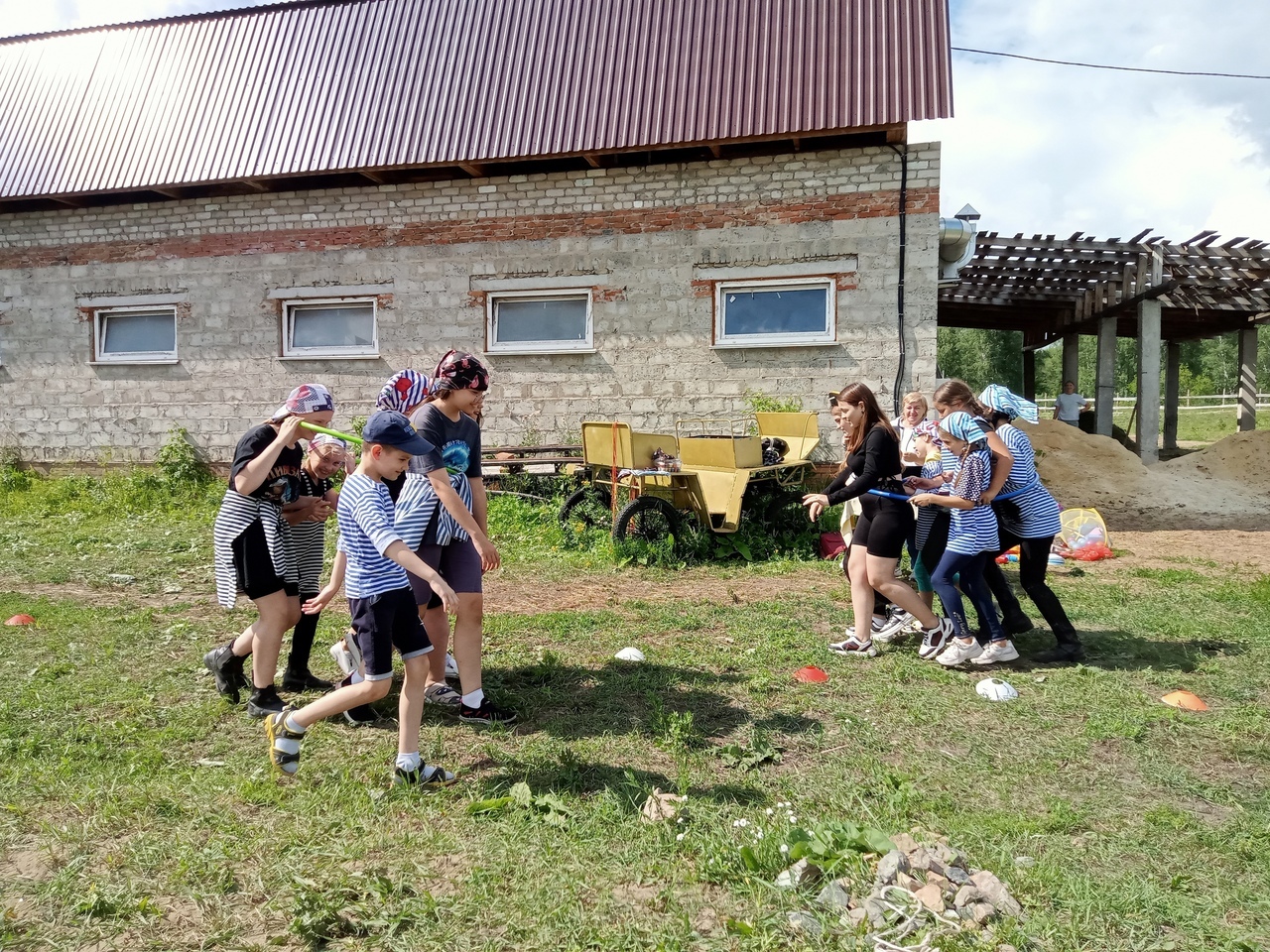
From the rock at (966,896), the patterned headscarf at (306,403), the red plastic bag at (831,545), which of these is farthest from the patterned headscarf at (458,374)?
the red plastic bag at (831,545)

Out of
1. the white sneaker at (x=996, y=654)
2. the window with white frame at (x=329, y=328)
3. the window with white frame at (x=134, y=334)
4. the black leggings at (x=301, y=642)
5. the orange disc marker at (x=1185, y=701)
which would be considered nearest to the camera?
the orange disc marker at (x=1185, y=701)

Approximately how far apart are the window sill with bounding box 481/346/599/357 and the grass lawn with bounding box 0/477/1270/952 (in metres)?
5.38

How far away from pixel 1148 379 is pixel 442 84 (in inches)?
480

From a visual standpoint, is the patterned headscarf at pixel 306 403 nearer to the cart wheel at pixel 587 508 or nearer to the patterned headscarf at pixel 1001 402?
the patterned headscarf at pixel 1001 402

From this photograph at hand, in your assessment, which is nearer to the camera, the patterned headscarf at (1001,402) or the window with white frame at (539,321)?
the patterned headscarf at (1001,402)

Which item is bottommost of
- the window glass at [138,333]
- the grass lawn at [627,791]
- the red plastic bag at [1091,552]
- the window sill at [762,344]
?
the grass lawn at [627,791]

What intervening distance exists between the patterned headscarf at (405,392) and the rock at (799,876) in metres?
2.79

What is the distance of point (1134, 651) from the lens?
567cm

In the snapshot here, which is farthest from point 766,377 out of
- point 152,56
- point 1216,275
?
point 152,56

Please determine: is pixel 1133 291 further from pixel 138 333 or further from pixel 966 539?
pixel 138 333

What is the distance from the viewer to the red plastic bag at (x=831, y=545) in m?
9.01

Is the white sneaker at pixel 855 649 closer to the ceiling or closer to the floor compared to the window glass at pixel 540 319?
closer to the floor

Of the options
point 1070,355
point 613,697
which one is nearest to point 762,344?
point 613,697

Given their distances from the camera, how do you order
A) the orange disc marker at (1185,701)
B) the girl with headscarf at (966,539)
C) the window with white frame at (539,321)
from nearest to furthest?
the orange disc marker at (1185,701) → the girl with headscarf at (966,539) → the window with white frame at (539,321)
